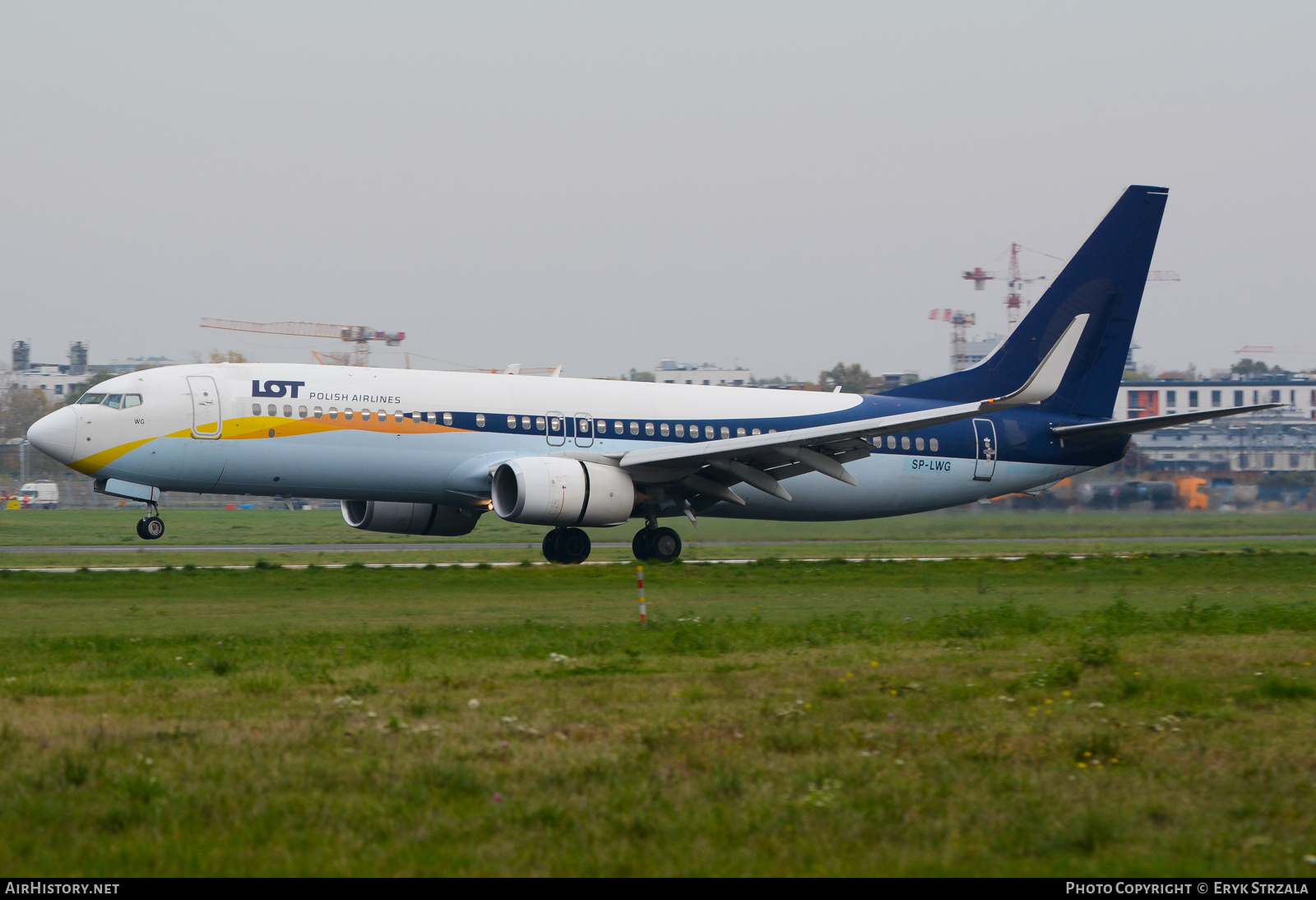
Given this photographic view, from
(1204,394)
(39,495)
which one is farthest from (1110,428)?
(1204,394)

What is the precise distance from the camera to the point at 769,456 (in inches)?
1086

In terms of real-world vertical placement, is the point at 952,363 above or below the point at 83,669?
above

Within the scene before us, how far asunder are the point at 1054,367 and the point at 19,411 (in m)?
118

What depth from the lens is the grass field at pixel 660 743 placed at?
6531 millimetres

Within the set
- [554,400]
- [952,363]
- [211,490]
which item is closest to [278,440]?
[211,490]

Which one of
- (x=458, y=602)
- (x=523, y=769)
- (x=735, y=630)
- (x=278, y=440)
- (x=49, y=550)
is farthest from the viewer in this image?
(x=49, y=550)

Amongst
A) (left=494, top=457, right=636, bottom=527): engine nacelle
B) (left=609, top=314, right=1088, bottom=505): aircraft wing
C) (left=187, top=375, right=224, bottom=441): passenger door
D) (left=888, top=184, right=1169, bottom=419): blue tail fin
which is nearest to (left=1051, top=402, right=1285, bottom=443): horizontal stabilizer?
(left=888, top=184, right=1169, bottom=419): blue tail fin

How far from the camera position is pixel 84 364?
186 metres

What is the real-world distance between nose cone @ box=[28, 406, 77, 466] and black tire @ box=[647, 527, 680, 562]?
1214cm

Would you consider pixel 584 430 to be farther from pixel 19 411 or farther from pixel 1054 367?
pixel 19 411

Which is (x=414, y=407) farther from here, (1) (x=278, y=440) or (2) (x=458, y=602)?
(2) (x=458, y=602)

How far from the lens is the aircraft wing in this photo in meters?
26.3

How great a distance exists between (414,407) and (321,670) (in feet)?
48.2

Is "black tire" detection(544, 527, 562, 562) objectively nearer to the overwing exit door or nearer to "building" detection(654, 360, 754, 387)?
the overwing exit door
